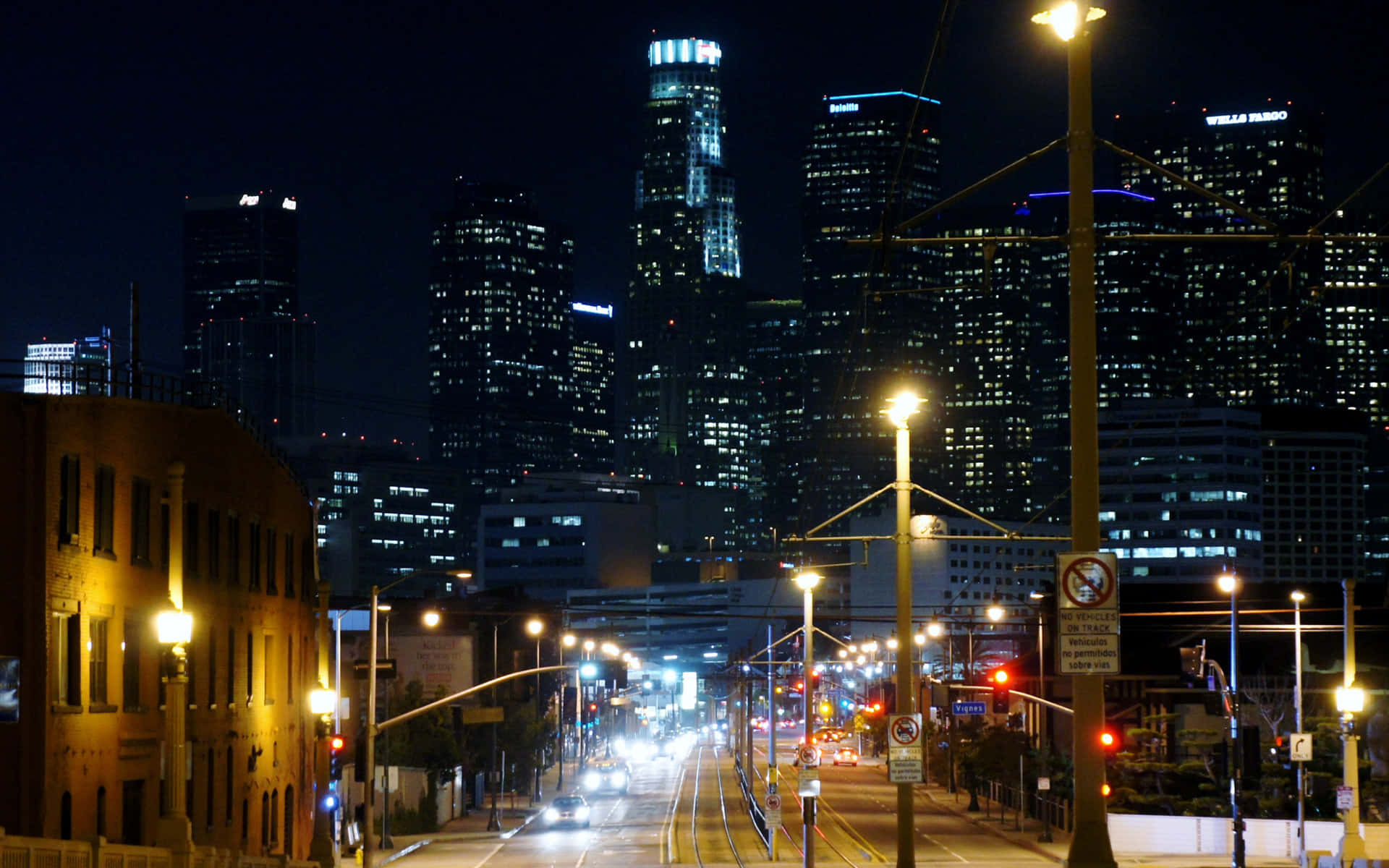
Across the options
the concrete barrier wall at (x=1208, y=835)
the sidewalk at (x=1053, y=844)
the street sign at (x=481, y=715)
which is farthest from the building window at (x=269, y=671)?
the concrete barrier wall at (x=1208, y=835)

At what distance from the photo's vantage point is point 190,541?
42781 mm

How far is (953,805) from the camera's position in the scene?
336 ft

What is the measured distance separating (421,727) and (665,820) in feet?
44.0

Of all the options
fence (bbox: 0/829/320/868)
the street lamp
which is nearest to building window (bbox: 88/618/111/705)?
the street lamp

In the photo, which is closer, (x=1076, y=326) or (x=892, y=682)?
(x=1076, y=326)

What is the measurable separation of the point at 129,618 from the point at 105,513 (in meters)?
2.91

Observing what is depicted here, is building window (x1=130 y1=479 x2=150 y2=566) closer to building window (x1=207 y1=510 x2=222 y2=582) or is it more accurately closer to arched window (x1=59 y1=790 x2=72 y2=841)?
building window (x1=207 y1=510 x2=222 y2=582)

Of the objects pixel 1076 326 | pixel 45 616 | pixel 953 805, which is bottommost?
pixel 953 805

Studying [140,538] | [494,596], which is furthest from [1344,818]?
[494,596]

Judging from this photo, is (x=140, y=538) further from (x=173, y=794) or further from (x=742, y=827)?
(x=742, y=827)

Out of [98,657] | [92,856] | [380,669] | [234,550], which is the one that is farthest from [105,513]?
[380,669]

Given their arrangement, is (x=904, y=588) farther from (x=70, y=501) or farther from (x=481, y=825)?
(x=481, y=825)

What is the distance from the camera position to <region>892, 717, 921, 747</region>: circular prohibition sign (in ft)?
109

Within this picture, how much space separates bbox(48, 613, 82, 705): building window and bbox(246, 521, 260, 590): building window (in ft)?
45.5
